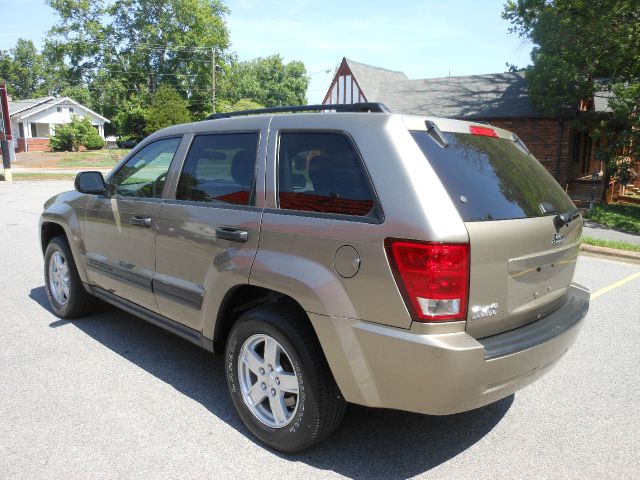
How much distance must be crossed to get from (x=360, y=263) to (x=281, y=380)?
34.3 inches

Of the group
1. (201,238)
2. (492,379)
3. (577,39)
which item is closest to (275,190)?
(201,238)

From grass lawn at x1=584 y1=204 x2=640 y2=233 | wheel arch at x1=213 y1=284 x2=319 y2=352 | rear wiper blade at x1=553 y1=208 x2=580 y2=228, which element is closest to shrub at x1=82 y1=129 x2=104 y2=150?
grass lawn at x1=584 y1=204 x2=640 y2=233

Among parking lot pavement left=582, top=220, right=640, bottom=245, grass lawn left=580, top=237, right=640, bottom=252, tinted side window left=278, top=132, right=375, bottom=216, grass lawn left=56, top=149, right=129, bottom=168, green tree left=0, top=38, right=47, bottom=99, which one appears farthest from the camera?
green tree left=0, top=38, right=47, bottom=99

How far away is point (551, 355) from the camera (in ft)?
9.47

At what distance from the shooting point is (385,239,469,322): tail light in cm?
239

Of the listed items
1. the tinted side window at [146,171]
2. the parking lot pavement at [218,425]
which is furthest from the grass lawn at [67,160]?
the parking lot pavement at [218,425]

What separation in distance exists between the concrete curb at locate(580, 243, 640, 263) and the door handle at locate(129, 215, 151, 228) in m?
8.10

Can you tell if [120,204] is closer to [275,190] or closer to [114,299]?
[114,299]

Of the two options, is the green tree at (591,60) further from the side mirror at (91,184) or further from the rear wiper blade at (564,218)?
the side mirror at (91,184)

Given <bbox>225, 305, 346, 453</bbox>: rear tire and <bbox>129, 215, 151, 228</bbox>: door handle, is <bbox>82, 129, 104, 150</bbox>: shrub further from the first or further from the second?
<bbox>225, 305, 346, 453</bbox>: rear tire

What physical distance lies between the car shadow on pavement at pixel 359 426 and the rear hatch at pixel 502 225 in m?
0.84

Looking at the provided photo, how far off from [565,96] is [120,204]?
16.3 metres

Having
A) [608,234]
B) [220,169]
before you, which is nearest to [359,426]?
[220,169]

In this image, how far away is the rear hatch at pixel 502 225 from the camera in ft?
8.30
